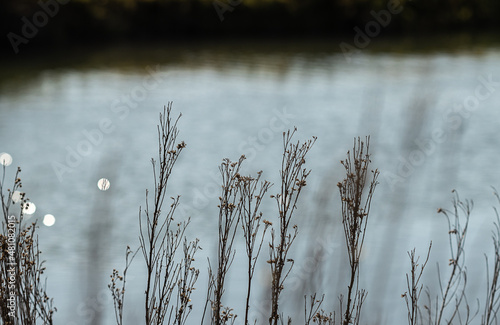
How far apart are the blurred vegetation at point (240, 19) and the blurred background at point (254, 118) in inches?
1.5

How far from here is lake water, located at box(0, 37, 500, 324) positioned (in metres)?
5.00

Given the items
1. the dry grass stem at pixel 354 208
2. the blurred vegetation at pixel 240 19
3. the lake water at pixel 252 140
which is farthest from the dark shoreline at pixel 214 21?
the dry grass stem at pixel 354 208

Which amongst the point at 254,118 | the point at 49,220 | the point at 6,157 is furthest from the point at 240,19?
the point at 49,220

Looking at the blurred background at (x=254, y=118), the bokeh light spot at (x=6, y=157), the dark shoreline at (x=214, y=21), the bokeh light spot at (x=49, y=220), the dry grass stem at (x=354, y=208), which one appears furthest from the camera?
the dark shoreline at (x=214, y=21)

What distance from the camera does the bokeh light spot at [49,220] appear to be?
6.65 m

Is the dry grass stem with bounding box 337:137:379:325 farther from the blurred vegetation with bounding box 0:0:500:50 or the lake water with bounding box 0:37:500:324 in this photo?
the blurred vegetation with bounding box 0:0:500:50

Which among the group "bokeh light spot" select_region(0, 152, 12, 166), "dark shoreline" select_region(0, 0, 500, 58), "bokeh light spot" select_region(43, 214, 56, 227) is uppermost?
"dark shoreline" select_region(0, 0, 500, 58)

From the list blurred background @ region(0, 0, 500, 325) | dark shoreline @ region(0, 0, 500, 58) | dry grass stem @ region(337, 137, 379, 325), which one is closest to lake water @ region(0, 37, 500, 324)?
blurred background @ region(0, 0, 500, 325)

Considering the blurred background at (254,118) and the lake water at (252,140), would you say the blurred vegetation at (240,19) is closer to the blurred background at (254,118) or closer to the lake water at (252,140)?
the blurred background at (254,118)

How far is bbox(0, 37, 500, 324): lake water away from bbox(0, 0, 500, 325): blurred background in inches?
1.1

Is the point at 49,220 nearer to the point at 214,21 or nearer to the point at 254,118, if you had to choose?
the point at 254,118

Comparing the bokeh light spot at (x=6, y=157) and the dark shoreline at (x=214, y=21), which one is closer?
the bokeh light spot at (x=6, y=157)

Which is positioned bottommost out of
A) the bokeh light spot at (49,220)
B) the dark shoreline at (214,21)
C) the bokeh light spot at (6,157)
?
the bokeh light spot at (49,220)

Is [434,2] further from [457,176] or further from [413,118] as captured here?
[413,118]
